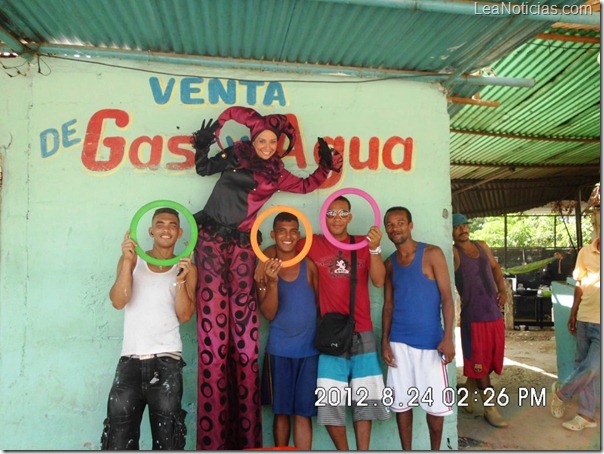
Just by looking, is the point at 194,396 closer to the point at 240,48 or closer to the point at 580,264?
the point at 240,48

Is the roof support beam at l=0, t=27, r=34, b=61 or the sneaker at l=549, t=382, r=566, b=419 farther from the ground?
the roof support beam at l=0, t=27, r=34, b=61

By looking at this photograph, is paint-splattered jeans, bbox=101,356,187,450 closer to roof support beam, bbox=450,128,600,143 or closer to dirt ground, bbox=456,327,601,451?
dirt ground, bbox=456,327,601,451

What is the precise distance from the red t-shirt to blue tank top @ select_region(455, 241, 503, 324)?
187cm

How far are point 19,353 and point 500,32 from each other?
4164 mm

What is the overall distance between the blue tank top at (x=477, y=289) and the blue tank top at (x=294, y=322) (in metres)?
2.18

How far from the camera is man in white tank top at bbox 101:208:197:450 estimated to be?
9.24ft

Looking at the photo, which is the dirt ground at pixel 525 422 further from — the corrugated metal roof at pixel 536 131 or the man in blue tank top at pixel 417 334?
the corrugated metal roof at pixel 536 131

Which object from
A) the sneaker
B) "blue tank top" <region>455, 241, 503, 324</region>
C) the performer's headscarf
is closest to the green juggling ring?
the performer's headscarf

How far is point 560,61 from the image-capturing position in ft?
15.6

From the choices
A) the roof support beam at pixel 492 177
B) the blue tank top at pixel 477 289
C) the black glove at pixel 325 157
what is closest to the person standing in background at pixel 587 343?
the blue tank top at pixel 477 289

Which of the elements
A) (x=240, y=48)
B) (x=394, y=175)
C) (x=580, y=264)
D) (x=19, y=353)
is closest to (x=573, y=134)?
(x=580, y=264)

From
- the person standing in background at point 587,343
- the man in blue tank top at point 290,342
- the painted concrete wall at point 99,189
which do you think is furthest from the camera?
the person standing in background at point 587,343

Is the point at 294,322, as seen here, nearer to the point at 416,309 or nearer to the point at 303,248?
the point at 303,248

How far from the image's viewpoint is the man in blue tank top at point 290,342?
324 centimetres
